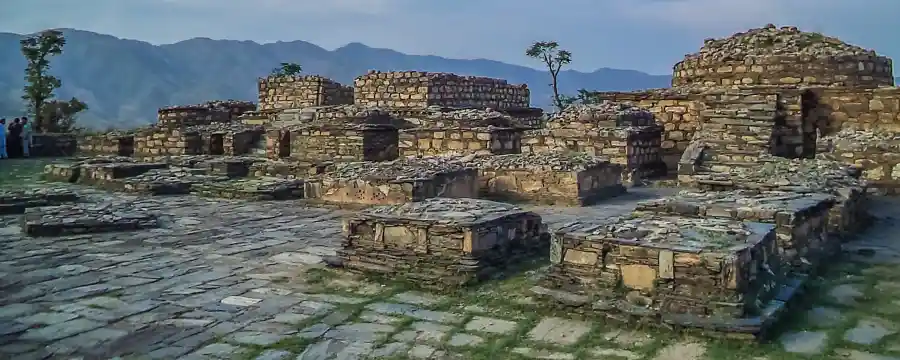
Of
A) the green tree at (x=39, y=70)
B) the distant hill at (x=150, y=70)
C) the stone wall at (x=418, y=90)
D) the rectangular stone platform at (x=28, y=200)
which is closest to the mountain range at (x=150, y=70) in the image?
the distant hill at (x=150, y=70)

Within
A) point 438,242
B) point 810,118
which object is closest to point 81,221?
point 438,242

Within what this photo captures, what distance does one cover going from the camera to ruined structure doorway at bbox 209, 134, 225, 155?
60.5ft

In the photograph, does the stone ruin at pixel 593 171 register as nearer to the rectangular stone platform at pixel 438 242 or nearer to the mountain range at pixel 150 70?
the rectangular stone platform at pixel 438 242

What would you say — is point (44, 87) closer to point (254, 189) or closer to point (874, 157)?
point (254, 189)

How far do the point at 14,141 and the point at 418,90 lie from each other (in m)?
12.2

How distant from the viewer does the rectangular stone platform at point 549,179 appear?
10.5m

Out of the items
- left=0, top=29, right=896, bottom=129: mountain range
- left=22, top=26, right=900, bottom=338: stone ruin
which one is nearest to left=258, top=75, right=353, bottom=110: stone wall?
left=22, top=26, right=900, bottom=338: stone ruin

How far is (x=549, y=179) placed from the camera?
35.2ft

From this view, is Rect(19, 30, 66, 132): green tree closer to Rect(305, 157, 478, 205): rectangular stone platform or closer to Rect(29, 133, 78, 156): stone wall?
Rect(29, 133, 78, 156): stone wall

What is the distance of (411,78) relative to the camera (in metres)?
19.3

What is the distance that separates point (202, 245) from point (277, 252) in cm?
99

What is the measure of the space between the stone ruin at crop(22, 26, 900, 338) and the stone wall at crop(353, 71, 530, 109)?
5 cm

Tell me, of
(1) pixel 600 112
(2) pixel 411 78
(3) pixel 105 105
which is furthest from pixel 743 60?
(3) pixel 105 105

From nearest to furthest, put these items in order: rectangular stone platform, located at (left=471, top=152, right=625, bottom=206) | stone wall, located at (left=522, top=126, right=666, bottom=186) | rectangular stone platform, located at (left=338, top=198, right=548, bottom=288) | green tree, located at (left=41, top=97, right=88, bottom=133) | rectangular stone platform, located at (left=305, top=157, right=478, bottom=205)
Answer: rectangular stone platform, located at (left=338, top=198, right=548, bottom=288) → rectangular stone platform, located at (left=305, top=157, right=478, bottom=205) → rectangular stone platform, located at (left=471, top=152, right=625, bottom=206) → stone wall, located at (left=522, top=126, right=666, bottom=186) → green tree, located at (left=41, top=97, right=88, bottom=133)
